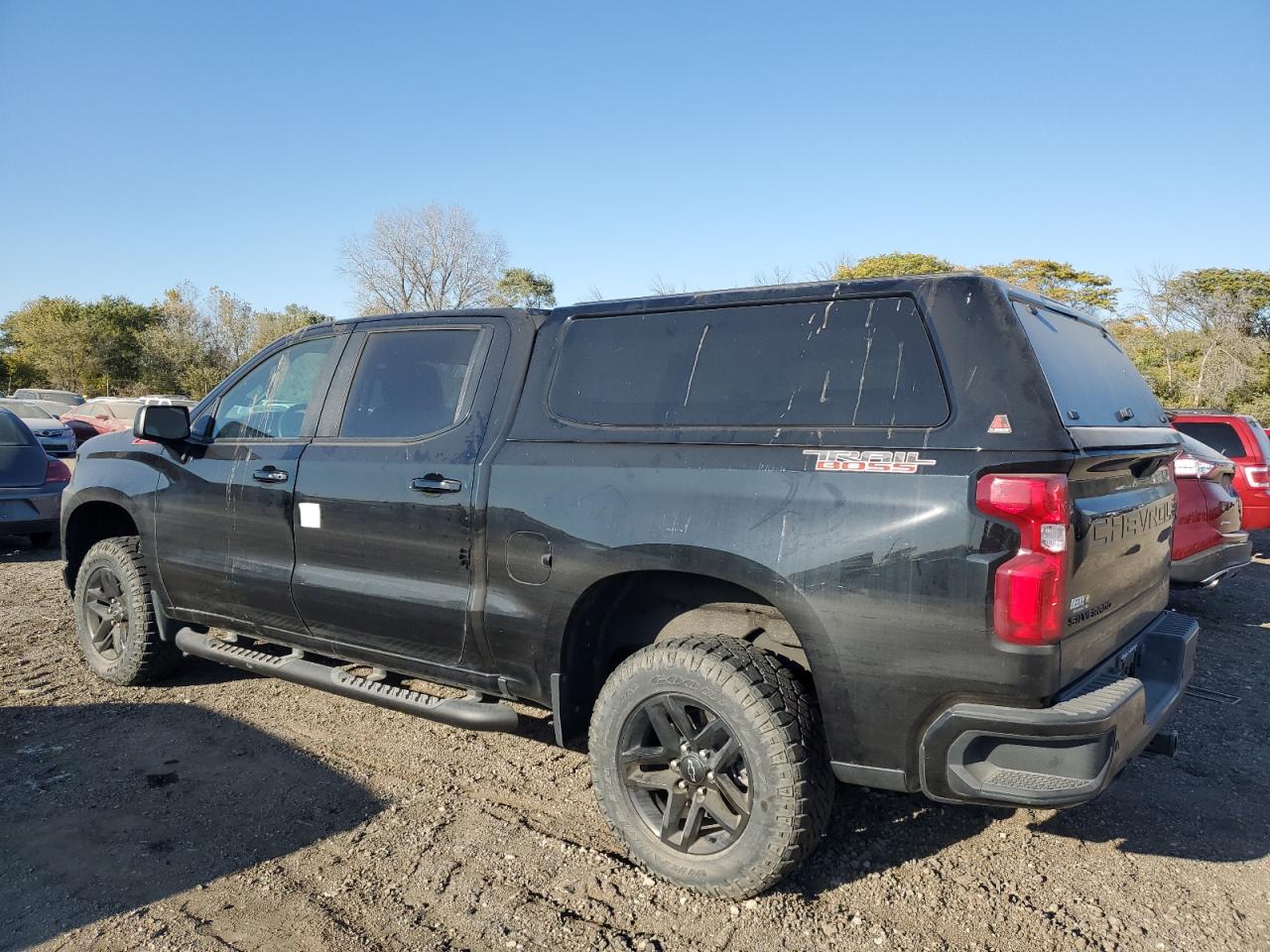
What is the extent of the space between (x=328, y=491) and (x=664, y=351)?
167 cm

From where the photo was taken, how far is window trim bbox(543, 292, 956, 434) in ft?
8.38

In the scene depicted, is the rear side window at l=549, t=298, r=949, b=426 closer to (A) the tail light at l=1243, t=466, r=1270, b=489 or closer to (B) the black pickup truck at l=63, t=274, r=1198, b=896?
(B) the black pickup truck at l=63, t=274, r=1198, b=896

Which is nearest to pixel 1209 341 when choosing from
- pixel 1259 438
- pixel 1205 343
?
pixel 1205 343

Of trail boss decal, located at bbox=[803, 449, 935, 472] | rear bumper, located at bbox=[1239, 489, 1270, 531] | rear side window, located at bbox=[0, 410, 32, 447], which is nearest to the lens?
trail boss decal, located at bbox=[803, 449, 935, 472]

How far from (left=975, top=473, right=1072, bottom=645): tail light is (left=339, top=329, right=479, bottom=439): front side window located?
7.03 ft

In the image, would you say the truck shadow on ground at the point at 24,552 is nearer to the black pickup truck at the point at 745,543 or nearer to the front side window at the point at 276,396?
the front side window at the point at 276,396

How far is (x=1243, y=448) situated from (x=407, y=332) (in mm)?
8679

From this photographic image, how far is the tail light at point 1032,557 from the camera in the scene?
2.32m

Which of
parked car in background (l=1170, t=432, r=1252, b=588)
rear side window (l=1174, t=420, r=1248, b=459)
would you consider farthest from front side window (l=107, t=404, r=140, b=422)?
parked car in background (l=1170, t=432, r=1252, b=588)

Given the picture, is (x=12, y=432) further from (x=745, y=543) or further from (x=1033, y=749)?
(x=1033, y=749)

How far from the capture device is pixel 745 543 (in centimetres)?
269

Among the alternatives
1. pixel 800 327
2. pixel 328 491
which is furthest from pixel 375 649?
pixel 800 327

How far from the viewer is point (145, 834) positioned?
326cm

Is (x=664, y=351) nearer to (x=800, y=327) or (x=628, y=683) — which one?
(x=800, y=327)
